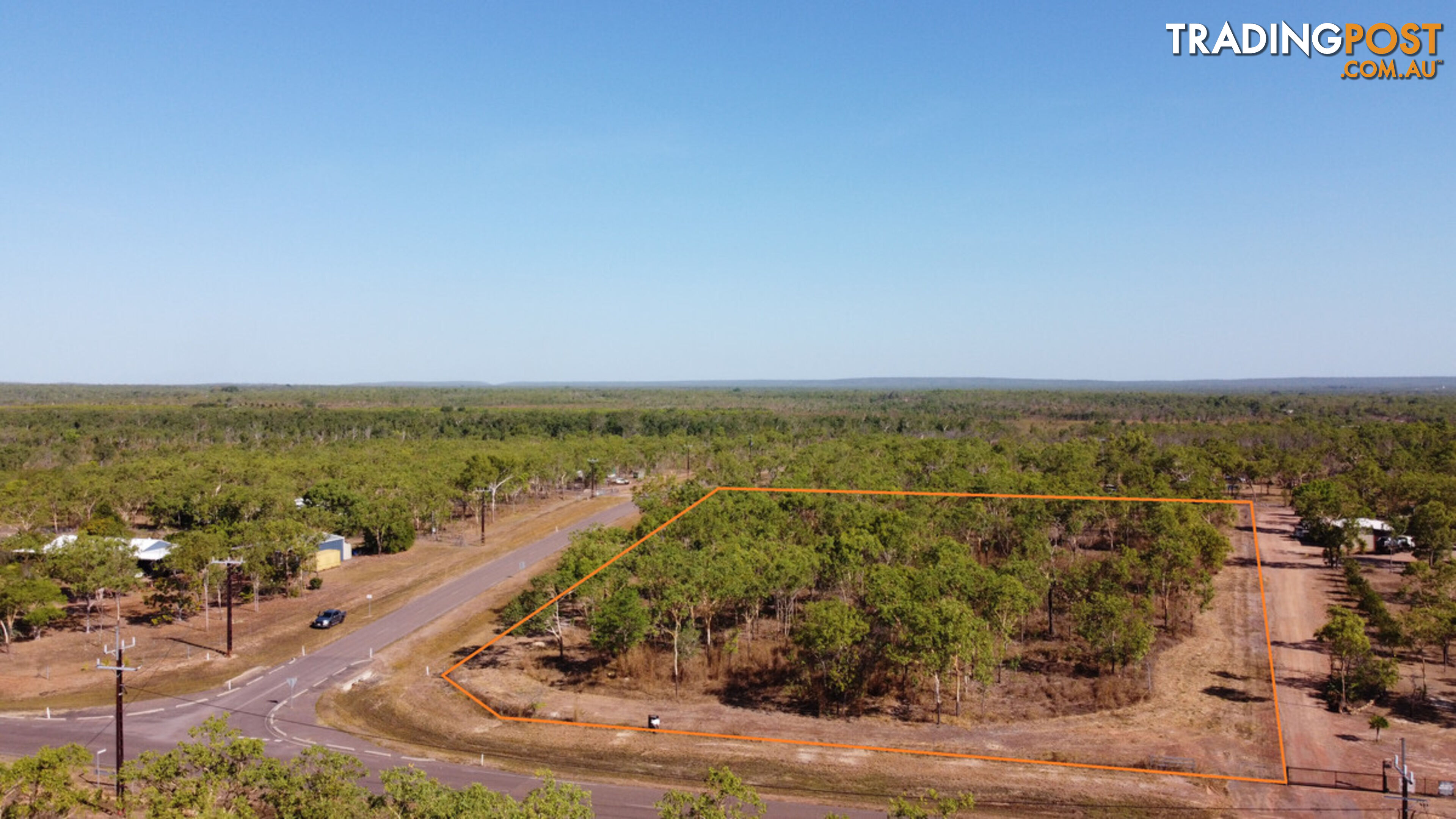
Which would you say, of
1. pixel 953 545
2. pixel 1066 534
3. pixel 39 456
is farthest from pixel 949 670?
pixel 39 456

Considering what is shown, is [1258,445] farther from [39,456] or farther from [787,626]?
[39,456]

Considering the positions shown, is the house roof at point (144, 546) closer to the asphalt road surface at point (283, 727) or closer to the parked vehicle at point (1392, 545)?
the asphalt road surface at point (283, 727)

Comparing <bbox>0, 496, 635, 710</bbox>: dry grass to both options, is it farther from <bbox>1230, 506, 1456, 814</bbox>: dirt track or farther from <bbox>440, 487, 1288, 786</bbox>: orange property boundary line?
<bbox>1230, 506, 1456, 814</bbox>: dirt track

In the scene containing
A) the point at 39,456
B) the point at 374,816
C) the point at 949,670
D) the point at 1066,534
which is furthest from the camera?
the point at 39,456

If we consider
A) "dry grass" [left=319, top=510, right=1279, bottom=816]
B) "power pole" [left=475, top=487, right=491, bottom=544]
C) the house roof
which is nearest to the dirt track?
"dry grass" [left=319, top=510, right=1279, bottom=816]

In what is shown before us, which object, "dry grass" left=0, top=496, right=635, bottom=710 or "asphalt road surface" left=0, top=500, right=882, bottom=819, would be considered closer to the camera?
"asphalt road surface" left=0, top=500, right=882, bottom=819

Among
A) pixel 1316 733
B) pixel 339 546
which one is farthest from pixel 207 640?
pixel 1316 733
